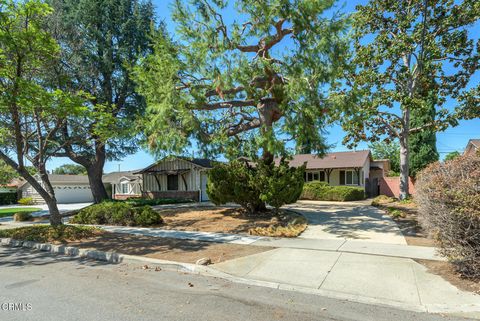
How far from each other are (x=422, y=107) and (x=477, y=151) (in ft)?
43.3

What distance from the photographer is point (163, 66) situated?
12.0 meters

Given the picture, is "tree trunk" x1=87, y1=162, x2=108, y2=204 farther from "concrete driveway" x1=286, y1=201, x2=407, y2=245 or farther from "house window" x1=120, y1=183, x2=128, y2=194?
"concrete driveway" x1=286, y1=201, x2=407, y2=245

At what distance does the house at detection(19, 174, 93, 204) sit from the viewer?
37.9m

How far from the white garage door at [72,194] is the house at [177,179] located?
13772 millimetres

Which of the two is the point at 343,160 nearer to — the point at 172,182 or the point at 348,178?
the point at 348,178

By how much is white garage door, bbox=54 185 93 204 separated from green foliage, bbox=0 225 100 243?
97.7ft

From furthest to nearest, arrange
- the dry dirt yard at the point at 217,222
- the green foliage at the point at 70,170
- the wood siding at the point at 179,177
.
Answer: the green foliage at the point at 70,170, the wood siding at the point at 179,177, the dry dirt yard at the point at 217,222

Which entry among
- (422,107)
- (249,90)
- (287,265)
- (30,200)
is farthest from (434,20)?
(30,200)

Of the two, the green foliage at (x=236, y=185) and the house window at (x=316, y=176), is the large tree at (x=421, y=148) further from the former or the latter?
the green foliage at (x=236, y=185)

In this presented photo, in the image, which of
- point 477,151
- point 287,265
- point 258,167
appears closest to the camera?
A: point 477,151

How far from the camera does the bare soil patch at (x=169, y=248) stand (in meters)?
7.66

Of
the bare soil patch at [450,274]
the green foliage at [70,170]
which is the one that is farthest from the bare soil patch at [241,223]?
the green foliage at [70,170]

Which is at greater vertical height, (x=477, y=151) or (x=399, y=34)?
(x=399, y=34)

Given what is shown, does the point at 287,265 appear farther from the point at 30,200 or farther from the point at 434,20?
the point at 30,200
